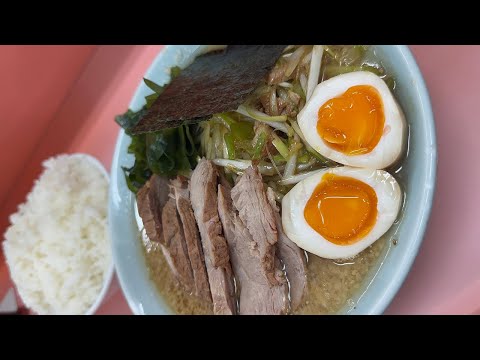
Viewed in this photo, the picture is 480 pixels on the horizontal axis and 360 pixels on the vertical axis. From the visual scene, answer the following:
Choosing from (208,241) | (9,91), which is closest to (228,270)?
(208,241)

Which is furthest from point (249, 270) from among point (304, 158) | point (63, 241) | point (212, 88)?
point (63, 241)

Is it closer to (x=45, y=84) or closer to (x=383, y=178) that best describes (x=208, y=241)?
(x=383, y=178)

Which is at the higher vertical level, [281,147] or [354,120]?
[354,120]

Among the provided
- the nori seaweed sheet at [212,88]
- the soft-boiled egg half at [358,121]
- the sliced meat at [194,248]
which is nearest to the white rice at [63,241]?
the sliced meat at [194,248]

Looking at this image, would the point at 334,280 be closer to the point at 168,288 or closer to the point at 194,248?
the point at 194,248

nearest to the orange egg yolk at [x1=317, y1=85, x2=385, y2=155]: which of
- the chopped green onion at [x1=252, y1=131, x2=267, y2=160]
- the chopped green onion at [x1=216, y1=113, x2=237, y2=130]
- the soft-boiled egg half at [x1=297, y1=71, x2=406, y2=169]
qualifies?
the soft-boiled egg half at [x1=297, y1=71, x2=406, y2=169]

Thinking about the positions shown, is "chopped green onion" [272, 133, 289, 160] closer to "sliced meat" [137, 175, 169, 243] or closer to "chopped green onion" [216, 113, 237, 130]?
"chopped green onion" [216, 113, 237, 130]
